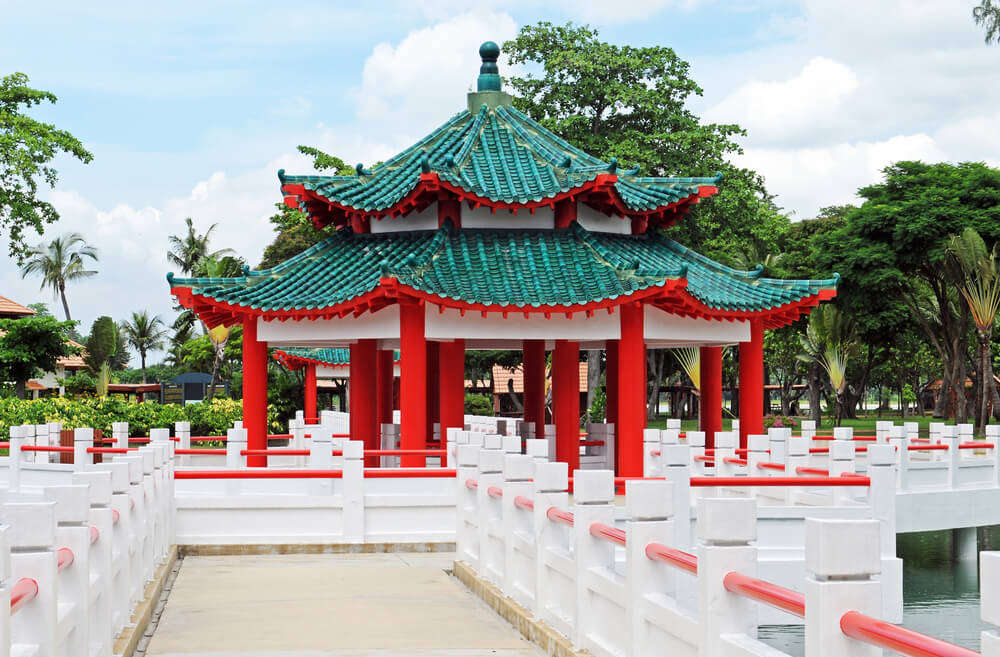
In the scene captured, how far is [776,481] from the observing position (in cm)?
1359

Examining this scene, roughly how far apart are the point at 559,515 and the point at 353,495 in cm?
715

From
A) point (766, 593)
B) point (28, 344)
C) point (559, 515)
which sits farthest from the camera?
point (28, 344)

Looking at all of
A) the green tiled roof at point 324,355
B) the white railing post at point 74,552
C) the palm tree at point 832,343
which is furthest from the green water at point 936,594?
the palm tree at point 832,343

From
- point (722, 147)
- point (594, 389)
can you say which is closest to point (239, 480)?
point (722, 147)

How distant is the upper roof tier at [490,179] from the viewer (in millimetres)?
20328

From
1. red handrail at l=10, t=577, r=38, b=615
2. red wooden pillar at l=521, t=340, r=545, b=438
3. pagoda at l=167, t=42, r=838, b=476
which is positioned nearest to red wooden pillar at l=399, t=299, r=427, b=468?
pagoda at l=167, t=42, r=838, b=476

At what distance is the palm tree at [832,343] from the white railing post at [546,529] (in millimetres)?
42745

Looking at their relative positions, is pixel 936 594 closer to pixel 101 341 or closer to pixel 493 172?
pixel 493 172

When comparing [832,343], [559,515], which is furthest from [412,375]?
[832,343]

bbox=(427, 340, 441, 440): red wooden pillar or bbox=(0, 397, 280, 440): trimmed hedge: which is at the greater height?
bbox=(427, 340, 441, 440): red wooden pillar

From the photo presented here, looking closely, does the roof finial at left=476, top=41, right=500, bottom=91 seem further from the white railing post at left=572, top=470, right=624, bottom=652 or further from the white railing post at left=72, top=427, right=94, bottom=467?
the white railing post at left=572, top=470, right=624, bottom=652

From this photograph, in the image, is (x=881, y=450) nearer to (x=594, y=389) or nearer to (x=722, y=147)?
(x=722, y=147)

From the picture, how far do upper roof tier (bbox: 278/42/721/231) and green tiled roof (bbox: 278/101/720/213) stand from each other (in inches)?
0.7

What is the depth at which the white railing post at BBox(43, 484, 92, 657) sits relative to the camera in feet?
23.8
